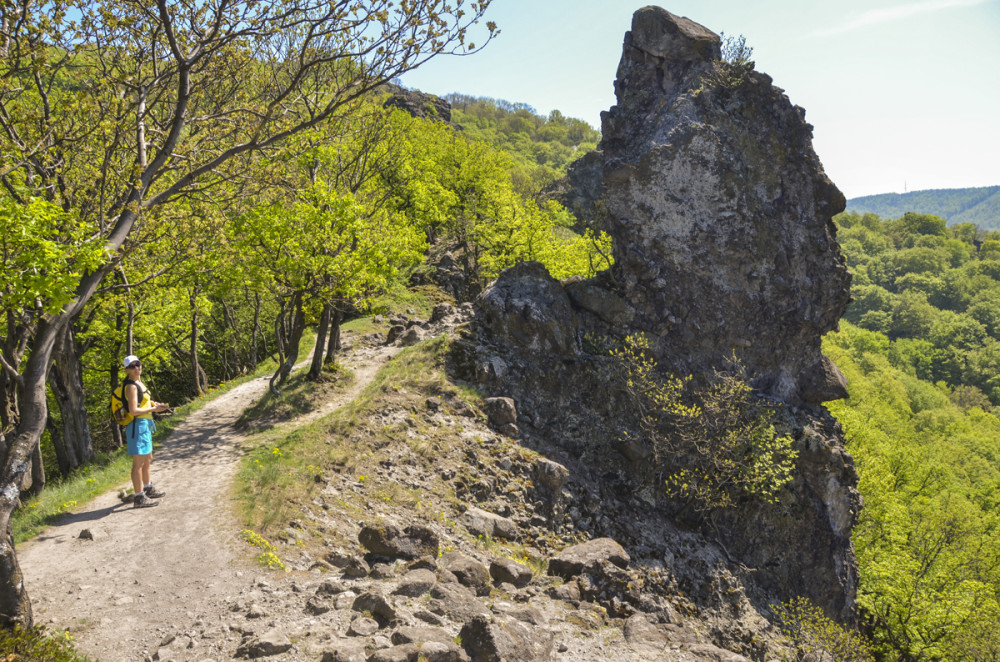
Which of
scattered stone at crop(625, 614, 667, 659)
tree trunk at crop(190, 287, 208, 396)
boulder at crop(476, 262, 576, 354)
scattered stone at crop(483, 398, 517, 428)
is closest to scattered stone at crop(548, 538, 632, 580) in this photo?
scattered stone at crop(625, 614, 667, 659)

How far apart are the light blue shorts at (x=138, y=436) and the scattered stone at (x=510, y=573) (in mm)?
8519

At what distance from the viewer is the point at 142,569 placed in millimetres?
10375

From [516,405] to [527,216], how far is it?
748 inches

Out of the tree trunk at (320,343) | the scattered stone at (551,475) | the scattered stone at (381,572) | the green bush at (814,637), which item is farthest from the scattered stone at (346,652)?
the green bush at (814,637)

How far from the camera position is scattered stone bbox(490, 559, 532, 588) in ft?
45.0

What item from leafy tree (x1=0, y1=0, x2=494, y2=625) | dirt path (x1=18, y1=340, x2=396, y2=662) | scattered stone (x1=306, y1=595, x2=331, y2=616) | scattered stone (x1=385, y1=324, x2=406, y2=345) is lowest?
scattered stone (x1=306, y1=595, x2=331, y2=616)

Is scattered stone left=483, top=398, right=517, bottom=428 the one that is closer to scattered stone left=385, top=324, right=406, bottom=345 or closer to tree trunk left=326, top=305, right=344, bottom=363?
tree trunk left=326, top=305, right=344, bottom=363

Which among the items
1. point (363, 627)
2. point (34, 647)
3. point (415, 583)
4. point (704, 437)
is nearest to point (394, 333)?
point (704, 437)

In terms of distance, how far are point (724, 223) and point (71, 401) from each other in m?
28.5

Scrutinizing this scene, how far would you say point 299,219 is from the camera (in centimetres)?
1947

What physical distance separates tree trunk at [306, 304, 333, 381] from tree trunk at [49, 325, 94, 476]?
7.72 m

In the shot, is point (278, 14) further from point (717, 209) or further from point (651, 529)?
point (717, 209)

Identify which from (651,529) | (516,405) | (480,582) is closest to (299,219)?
(516,405)

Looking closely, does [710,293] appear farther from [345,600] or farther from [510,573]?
[345,600]
